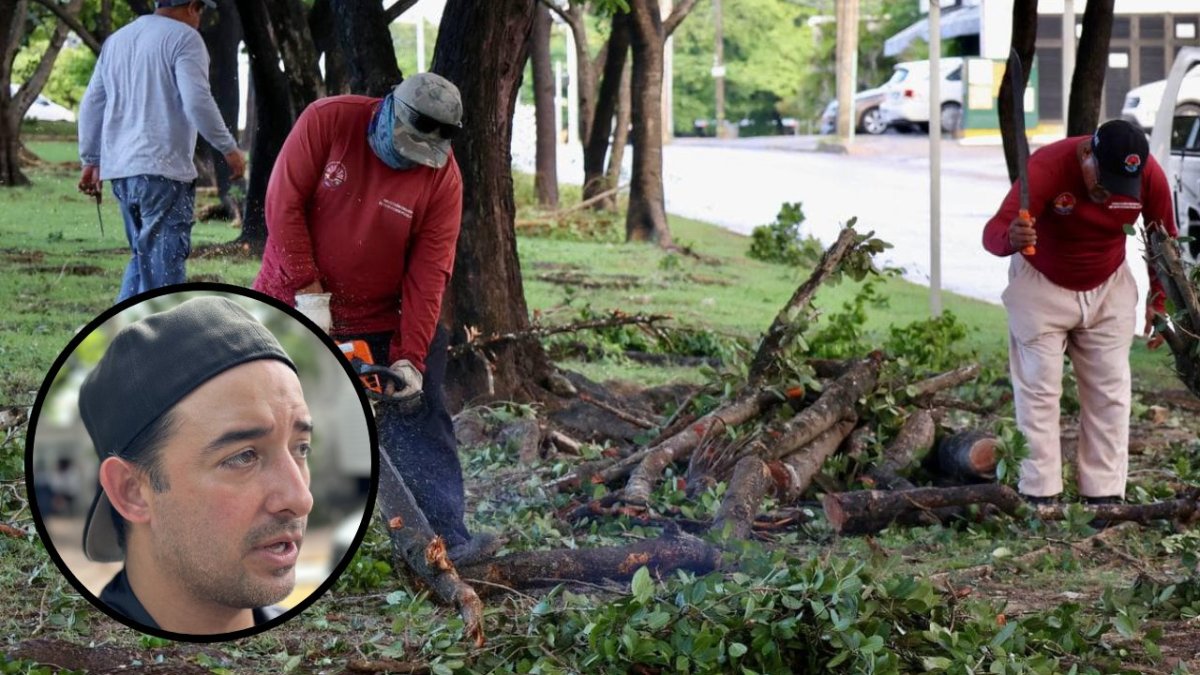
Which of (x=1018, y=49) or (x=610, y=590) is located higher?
(x=1018, y=49)

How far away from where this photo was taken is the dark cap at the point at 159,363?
85.3 inches

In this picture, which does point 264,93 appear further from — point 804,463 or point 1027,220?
point 1027,220

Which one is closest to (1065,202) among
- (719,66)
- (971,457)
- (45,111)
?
(971,457)

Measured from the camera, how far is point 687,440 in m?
7.46

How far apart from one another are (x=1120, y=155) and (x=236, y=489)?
17.2 feet

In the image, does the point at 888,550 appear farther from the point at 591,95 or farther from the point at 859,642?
the point at 591,95

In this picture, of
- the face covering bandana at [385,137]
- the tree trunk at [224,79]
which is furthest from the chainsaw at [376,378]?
the tree trunk at [224,79]

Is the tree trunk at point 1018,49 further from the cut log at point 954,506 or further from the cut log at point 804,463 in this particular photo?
the cut log at point 954,506

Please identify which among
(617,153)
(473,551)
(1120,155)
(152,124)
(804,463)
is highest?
(152,124)

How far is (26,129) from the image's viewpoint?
26.7ft

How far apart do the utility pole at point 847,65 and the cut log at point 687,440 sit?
26.8 metres

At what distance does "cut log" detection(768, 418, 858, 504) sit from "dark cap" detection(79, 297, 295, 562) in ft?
16.5

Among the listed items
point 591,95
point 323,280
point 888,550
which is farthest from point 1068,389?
point 591,95

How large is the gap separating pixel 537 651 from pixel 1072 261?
11.8 feet
